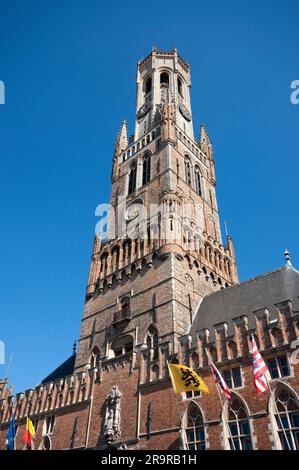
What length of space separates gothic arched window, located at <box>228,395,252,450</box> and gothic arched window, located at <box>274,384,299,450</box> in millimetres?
1563

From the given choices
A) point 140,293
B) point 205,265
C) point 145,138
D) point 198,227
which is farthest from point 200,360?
point 145,138

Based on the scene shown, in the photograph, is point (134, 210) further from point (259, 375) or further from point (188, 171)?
point (259, 375)

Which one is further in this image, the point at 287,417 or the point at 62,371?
the point at 62,371

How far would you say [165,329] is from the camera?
26859mm

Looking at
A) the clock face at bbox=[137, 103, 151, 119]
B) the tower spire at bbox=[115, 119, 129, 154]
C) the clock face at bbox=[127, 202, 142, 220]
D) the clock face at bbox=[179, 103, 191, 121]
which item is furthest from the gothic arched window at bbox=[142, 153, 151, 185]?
the clock face at bbox=[179, 103, 191, 121]

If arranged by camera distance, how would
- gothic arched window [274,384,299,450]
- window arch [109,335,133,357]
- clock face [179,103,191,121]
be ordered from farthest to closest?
clock face [179,103,191,121] < window arch [109,335,133,357] < gothic arched window [274,384,299,450]

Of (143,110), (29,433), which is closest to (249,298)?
(29,433)

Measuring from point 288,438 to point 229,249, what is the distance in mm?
22200

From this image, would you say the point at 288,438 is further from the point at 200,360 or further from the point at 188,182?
the point at 188,182

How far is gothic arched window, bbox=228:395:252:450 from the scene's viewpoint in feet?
62.1

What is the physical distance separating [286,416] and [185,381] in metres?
4.89

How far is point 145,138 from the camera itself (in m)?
44.7

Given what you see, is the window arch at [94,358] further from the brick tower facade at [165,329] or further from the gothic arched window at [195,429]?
the gothic arched window at [195,429]

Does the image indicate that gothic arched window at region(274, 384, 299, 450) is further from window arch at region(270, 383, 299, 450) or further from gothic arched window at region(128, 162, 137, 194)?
gothic arched window at region(128, 162, 137, 194)
